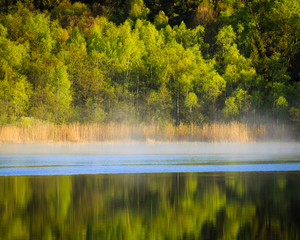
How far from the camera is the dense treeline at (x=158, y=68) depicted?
40.2 metres

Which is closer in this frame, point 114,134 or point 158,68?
point 114,134

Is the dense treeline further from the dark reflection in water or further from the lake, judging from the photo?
the dark reflection in water

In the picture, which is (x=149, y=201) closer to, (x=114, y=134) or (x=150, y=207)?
(x=150, y=207)

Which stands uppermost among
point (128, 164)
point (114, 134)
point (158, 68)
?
point (158, 68)

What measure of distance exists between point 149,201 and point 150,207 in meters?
0.54

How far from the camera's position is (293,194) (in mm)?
8820

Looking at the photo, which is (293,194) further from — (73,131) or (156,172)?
(73,131)

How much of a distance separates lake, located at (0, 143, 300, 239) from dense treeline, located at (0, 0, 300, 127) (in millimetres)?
25110

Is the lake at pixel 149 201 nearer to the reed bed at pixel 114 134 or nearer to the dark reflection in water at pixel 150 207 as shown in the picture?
the dark reflection in water at pixel 150 207

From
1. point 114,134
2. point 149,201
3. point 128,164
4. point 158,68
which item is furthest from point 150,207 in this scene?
point 158,68

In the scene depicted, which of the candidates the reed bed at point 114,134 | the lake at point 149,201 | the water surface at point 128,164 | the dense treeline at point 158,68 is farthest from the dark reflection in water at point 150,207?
the dense treeline at point 158,68

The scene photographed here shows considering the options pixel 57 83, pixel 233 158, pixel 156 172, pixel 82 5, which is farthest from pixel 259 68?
pixel 156 172

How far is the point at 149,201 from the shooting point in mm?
8078

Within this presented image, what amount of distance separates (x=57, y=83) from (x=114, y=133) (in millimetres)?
15087
